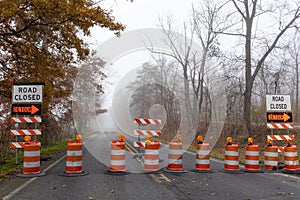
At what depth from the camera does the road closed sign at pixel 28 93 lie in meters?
10.8

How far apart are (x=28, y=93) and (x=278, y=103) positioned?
9.31 metres

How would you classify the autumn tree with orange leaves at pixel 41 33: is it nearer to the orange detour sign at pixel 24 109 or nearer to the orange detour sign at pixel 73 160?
the orange detour sign at pixel 24 109

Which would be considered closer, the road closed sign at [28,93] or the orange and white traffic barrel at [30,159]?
the orange and white traffic barrel at [30,159]

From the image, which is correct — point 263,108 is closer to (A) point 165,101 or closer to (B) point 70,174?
(A) point 165,101

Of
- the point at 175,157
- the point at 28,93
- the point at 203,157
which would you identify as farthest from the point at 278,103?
the point at 28,93

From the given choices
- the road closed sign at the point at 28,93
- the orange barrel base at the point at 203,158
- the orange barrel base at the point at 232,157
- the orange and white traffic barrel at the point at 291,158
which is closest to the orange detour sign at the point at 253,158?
the orange barrel base at the point at 232,157

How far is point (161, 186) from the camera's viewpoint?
7.15 m

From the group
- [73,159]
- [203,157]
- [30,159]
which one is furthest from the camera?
[203,157]

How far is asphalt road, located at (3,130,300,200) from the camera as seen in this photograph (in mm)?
6188

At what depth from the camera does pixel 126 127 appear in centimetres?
4300

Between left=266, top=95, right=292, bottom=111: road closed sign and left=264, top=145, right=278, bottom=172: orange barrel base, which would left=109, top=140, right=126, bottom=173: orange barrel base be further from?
left=266, top=95, right=292, bottom=111: road closed sign

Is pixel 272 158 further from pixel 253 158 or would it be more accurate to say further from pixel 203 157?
pixel 203 157

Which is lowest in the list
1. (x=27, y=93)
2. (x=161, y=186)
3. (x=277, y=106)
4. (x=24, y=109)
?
(x=161, y=186)

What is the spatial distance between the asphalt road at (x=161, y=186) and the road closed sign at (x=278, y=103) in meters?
2.54
